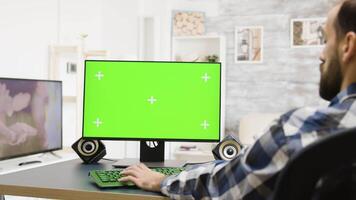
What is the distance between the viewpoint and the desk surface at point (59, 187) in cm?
133

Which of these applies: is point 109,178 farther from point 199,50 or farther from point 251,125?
point 199,50

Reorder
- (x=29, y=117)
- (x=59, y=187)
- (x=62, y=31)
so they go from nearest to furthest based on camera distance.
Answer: (x=59, y=187) < (x=29, y=117) < (x=62, y=31)

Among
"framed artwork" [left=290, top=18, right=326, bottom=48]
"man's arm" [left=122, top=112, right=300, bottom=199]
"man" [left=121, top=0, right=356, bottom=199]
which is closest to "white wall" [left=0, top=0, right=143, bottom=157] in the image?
"framed artwork" [left=290, top=18, right=326, bottom=48]

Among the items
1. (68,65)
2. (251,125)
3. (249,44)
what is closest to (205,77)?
(68,65)

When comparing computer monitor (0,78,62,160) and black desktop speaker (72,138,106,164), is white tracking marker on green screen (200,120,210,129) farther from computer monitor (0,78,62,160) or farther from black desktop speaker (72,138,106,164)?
computer monitor (0,78,62,160)

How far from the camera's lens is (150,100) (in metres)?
1.92

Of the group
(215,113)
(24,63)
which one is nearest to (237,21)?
(24,63)

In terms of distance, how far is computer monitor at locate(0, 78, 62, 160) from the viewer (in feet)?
6.63

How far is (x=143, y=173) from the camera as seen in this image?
1438 mm

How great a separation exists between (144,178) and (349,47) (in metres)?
0.74

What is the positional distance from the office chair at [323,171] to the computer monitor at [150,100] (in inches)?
45.2

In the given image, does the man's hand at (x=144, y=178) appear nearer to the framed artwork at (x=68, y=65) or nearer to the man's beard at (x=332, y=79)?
the man's beard at (x=332, y=79)

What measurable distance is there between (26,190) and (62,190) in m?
0.14

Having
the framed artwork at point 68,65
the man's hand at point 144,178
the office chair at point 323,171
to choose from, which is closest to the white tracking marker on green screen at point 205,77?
the man's hand at point 144,178
